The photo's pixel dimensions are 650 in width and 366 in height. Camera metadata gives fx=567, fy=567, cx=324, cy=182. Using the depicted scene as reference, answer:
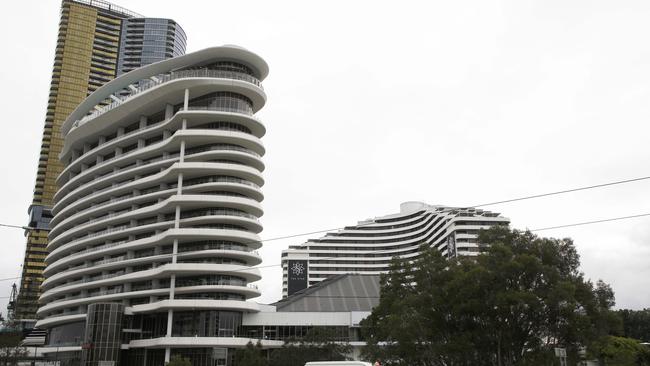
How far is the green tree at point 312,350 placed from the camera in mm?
62844

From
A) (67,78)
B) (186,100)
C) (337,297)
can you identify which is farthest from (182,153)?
(67,78)

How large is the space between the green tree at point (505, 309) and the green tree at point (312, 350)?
18.3 m

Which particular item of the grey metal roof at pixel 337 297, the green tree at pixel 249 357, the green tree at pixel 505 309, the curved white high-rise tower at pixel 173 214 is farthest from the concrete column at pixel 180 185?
the green tree at pixel 505 309

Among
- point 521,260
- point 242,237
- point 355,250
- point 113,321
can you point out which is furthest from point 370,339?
point 355,250

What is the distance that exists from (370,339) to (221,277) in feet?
97.9

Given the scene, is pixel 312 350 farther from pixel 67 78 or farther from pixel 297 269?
pixel 67 78

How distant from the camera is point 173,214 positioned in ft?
270

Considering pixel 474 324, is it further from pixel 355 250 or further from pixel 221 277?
pixel 355 250

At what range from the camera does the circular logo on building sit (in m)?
103

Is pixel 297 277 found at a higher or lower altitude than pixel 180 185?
lower

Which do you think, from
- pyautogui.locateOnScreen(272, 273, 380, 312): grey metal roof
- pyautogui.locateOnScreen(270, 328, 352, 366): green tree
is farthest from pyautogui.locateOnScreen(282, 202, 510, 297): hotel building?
pyautogui.locateOnScreen(270, 328, 352, 366): green tree

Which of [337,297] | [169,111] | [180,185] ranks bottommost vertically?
[337,297]

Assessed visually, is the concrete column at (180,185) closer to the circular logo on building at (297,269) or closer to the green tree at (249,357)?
the green tree at (249,357)

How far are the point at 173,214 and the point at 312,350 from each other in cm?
3127
